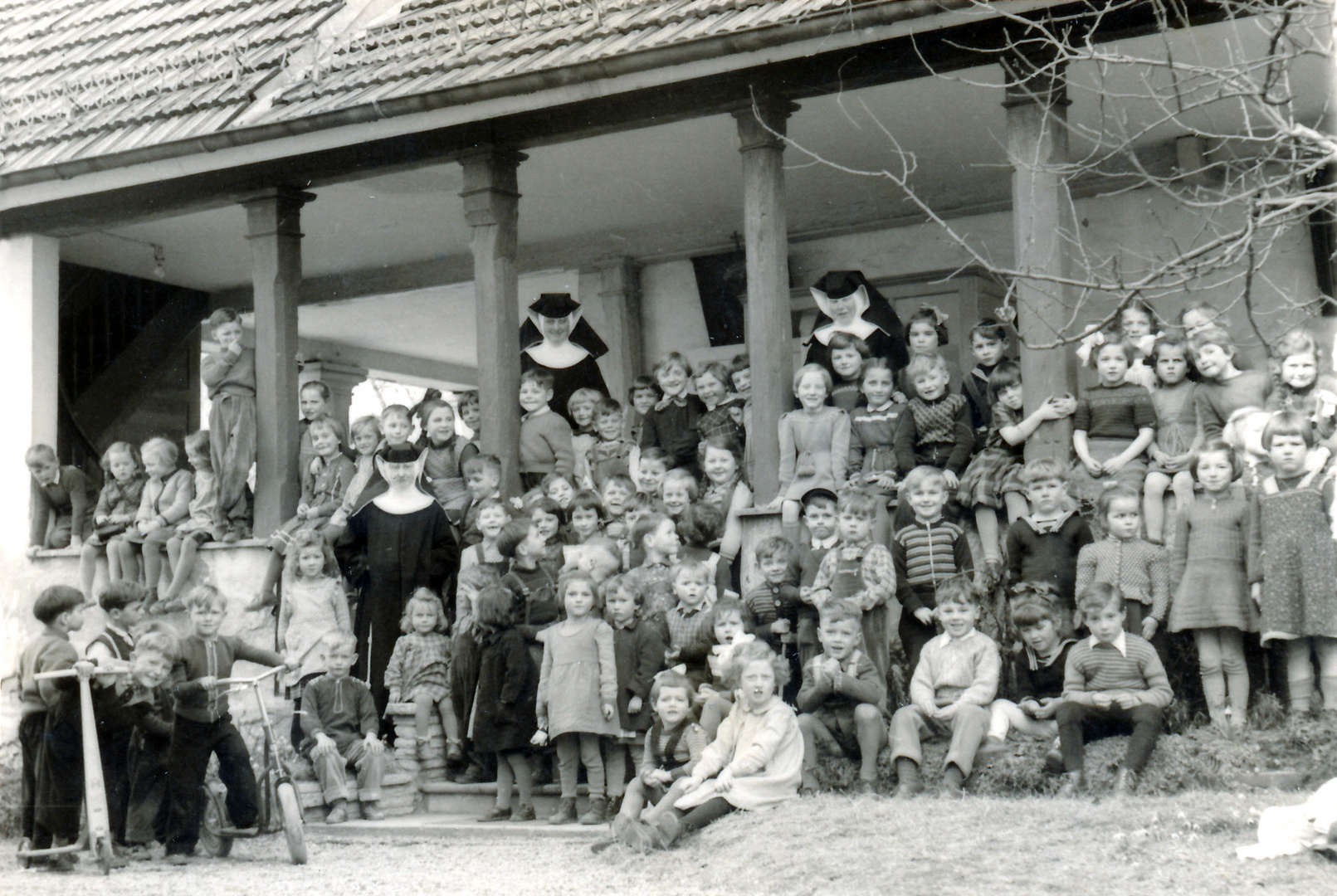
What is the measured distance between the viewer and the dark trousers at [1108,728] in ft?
23.2

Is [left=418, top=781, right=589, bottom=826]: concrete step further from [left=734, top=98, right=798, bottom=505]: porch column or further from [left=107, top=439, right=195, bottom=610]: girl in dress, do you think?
[left=107, top=439, right=195, bottom=610]: girl in dress

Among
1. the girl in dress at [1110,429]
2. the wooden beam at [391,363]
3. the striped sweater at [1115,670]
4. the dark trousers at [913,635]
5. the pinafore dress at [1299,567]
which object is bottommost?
the striped sweater at [1115,670]

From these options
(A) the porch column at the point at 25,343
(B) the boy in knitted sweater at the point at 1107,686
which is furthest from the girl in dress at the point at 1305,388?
(A) the porch column at the point at 25,343

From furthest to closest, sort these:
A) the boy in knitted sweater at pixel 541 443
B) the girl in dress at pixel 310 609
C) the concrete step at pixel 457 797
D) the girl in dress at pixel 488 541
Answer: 1. the boy in knitted sweater at pixel 541 443
2. the girl in dress at pixel 310 609
3. the girl in dress at pixel 488 541
4. the concrete step at pixel 457 797

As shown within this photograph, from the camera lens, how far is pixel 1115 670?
7363mm

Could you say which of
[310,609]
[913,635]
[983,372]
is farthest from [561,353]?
[913,635]

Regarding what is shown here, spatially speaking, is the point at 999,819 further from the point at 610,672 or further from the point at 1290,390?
the point at 1290,390

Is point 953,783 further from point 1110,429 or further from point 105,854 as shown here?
point 105,854

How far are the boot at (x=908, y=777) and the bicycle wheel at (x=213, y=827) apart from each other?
3.27m

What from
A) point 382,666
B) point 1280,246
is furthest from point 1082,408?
point 382,666

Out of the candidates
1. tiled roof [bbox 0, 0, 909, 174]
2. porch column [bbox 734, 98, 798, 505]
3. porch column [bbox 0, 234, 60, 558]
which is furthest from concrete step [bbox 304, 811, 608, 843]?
porch column [bbox 0, 234, 60, 558]

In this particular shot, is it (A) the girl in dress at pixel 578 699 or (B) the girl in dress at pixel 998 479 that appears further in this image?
(B) the girl in dress at pixel 998 479

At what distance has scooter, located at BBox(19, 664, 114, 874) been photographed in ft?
25.6

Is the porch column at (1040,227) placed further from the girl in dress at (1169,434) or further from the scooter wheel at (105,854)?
the scooter wheel at (105,854)
